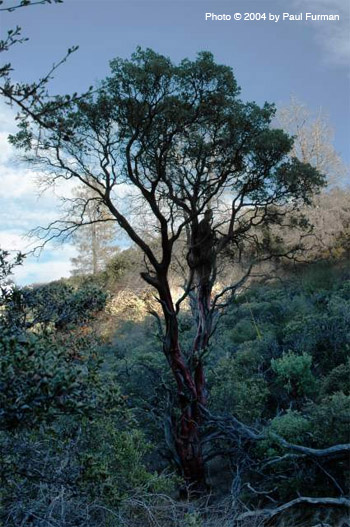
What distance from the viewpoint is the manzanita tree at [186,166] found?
800 centimetres

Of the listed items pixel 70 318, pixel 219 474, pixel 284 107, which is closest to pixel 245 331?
pixel 219 474

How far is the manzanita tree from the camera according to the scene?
315 inches

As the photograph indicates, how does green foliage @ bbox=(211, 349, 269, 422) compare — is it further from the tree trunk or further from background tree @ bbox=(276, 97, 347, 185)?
background tree @ bbox=(276, 97, 347, 185)

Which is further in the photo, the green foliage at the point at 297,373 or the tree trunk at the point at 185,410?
the green foliage at the point at 297,373

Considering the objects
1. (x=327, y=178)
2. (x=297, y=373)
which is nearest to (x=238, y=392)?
(x=297, y=373)

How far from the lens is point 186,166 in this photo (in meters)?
9.16

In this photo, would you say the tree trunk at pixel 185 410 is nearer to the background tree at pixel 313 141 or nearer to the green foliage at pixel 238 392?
the green foliage at pixel 238 392

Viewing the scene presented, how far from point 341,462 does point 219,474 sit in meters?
3.60

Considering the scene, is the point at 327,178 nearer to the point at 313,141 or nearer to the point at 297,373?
the point at 313,141

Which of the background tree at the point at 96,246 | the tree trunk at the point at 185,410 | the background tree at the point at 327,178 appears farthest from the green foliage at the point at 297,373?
the background tree at the point at 96,246

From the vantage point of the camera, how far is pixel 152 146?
Answer: 333 inches

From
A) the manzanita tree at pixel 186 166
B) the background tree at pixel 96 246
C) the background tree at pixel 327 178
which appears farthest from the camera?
the background tree at pixel 96 246

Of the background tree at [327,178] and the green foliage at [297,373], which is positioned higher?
the background tree at [327,178]

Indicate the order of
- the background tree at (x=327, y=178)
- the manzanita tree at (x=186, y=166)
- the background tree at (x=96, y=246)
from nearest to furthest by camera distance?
1. the manzanita tree at (x=186, y=166)
2. the background tree at (x=327, y=178)
3. the background tree at (x=96, y=246)
